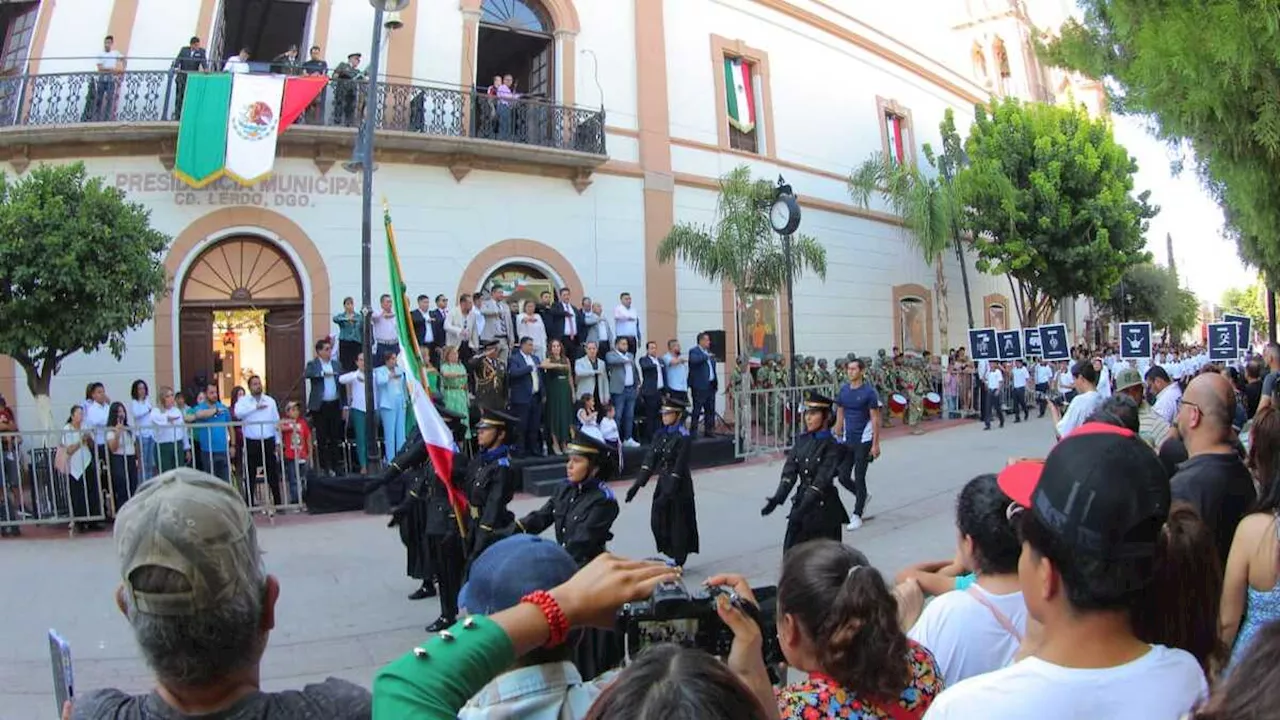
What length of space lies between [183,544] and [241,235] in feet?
50.5

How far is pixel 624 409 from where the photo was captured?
14.8 metres

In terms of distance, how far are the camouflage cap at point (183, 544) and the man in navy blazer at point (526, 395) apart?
38.7 feet

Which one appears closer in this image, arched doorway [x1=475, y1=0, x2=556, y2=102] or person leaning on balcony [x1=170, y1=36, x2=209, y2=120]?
person leaning on balcony [x1=170, y1=36, x2=209, y2=120]

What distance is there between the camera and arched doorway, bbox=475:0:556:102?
1803 cm

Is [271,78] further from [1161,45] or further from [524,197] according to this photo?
[1161,45]

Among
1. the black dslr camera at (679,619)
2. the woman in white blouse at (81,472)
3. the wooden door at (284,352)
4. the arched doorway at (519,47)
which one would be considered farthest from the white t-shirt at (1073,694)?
the arched doorway at (519,47)

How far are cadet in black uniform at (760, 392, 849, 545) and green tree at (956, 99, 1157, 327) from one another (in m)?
19.3

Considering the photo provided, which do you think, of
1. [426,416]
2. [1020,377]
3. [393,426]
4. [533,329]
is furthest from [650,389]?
[1020,377]

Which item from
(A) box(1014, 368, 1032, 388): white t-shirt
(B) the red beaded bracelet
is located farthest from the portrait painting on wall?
(B) the red beaded bracelet

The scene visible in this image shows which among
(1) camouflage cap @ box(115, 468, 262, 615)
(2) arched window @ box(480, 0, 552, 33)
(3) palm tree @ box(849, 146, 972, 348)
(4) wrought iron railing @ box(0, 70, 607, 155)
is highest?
(2) arched window @ box(480, 0, 552, 33)

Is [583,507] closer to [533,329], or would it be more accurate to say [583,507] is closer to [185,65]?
[533,329]

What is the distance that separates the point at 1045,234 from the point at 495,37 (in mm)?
16573

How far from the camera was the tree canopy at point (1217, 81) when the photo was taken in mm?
5121

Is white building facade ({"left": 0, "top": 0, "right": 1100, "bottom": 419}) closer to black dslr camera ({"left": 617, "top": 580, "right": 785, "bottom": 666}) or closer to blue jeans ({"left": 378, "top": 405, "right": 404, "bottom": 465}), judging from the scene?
blue jeans ({"left": 378, "top": 405, "right": 404, "bottom": 465})
